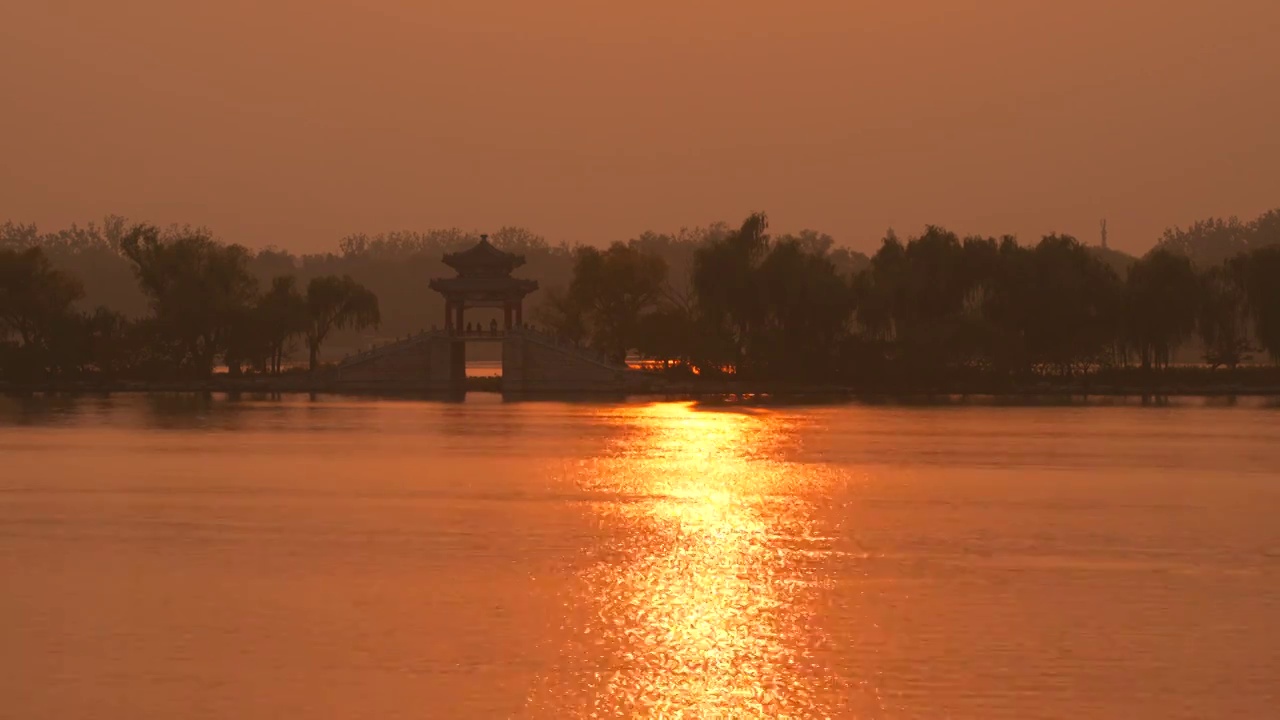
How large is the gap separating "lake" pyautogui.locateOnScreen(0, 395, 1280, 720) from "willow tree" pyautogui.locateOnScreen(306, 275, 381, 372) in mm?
32732

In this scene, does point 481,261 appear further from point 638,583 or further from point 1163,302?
point 638,583

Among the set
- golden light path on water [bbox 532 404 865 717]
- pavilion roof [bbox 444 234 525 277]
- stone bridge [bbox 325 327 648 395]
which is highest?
pavilion roof [bbox 444 234 525 277]

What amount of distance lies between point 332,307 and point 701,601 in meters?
55.6

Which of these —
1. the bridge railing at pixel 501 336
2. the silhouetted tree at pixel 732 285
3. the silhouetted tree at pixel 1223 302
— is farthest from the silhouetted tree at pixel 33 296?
the silhouetted tree at pixel 1223 302

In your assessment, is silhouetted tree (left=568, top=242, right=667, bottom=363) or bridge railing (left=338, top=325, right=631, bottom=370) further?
silhouetted tree (left=568, top=242, right=667, bottom=363)

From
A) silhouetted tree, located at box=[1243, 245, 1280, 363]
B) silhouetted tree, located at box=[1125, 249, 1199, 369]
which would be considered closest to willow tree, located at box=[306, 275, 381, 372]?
silhouetted tree, located at box=[1125, 249, 1199, 369]

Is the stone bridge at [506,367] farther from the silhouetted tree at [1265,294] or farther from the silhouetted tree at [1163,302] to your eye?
the silhouetted tree at [1265,294]

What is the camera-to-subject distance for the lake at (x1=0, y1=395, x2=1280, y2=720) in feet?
44.7

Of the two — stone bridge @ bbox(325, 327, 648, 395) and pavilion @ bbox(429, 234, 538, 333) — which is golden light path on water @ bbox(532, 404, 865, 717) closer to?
stone bridge @ bbox(325, 327, 648, 395)

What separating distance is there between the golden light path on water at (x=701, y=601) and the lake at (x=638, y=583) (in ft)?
0.20

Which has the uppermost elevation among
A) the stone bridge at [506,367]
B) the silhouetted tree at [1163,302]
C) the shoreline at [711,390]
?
the silhouetted tree at [1163,302]

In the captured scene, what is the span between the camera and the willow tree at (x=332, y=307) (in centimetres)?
7094

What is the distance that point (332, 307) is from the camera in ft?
233

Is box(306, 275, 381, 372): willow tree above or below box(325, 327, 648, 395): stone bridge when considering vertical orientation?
above
